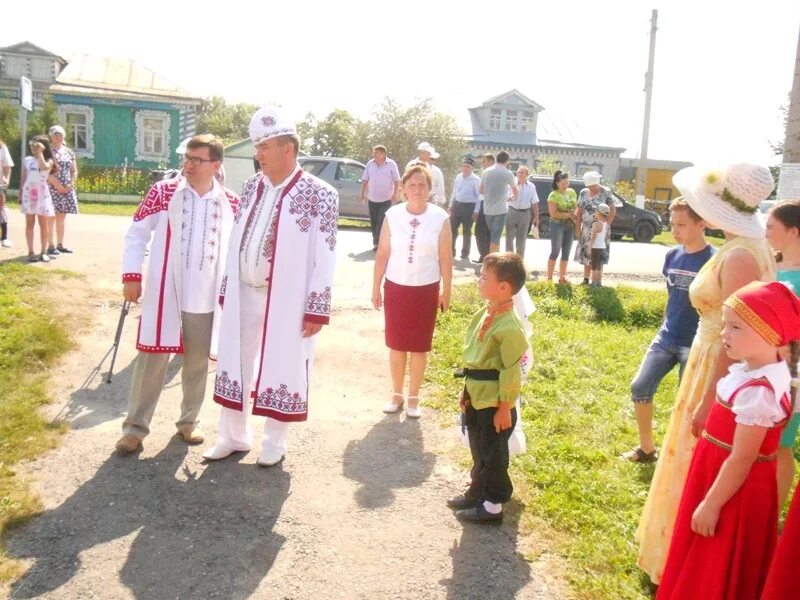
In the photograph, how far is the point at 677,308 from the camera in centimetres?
442

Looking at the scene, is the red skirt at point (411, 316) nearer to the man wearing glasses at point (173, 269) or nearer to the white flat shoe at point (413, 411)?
the white flat shoe at point (413, 411)

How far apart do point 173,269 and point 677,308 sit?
3.10 meters

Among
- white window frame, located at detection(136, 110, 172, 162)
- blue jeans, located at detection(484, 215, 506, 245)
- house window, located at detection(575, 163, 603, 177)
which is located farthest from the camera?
house window, located at detection(575, 163, 603, 177)

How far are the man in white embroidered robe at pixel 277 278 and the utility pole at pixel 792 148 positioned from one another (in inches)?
129

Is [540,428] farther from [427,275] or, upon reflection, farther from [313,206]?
[313,206]

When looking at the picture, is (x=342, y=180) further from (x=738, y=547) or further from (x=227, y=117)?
(x=227, y=117)

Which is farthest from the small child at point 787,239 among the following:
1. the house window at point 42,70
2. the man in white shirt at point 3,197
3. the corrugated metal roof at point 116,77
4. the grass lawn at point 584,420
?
the house window at point 42,70

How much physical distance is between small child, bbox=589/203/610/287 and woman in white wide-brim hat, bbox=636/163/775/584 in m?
7.37

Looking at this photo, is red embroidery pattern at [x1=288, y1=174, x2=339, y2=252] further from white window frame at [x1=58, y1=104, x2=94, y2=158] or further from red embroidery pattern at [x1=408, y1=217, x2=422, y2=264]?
white window frame at [x1=58, y1=104, x2=94, y2=158]

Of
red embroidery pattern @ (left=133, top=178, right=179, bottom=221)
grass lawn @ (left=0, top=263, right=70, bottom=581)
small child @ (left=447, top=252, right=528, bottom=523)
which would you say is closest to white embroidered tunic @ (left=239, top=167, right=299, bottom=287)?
red embroidery pattern @ (left=133, top=178, right=179, bottom=221)

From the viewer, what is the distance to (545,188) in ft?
74.0

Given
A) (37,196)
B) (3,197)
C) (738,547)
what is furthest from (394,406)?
(3,197)

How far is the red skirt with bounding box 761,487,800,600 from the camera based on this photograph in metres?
2.44

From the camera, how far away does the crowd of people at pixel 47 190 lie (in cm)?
1017
